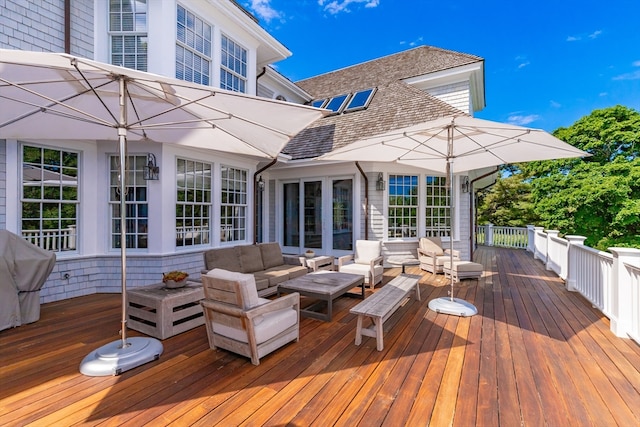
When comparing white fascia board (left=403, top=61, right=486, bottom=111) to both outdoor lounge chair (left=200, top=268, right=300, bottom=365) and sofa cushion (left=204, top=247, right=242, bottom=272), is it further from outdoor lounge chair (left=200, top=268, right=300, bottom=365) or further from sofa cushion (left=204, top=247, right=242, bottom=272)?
outdoor lounge chair (left=200, top=268, right=300, bottom=365)

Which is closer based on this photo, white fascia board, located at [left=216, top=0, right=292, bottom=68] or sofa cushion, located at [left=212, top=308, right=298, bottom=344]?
sofa cushion, located at [left=212, top=308, right=298, bottom=344]

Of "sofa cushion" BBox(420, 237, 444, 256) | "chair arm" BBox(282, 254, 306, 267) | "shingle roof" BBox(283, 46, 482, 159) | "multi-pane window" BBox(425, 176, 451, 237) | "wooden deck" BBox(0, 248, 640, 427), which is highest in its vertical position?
"shingle roof" BBox(283, 46, 482, 159)

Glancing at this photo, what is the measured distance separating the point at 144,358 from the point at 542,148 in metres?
6.22

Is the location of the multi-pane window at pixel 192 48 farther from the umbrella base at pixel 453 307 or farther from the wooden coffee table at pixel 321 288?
the umbrella base at pixel 453 307

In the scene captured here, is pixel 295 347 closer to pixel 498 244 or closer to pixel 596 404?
pixel 596 404

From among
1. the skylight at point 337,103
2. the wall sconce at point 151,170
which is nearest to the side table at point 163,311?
the wall sconce at point 151,170

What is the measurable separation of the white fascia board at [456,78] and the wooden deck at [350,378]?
8127 millimetres

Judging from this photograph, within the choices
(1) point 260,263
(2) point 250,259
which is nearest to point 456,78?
(1) point 260,263

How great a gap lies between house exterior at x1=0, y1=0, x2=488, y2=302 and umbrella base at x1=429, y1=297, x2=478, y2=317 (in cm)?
340

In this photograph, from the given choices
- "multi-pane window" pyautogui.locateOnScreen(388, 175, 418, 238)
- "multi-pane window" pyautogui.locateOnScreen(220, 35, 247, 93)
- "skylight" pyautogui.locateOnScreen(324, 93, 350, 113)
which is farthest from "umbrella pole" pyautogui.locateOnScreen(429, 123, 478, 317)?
"skylight" pyautogui.locateOnScreen(324, 93, 350, 113)

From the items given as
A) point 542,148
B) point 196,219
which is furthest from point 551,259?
point 196,219

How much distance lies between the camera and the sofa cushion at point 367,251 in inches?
260

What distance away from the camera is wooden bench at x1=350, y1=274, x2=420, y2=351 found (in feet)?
10.8

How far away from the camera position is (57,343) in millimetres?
3469
